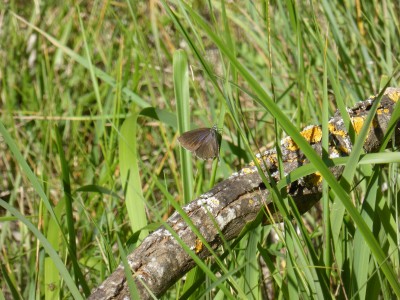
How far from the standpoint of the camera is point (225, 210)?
1293 mm

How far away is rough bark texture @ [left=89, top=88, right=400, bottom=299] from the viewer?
121 cm

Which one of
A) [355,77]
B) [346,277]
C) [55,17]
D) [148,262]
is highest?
[55,17]

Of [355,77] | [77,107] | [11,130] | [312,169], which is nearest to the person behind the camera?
[312,169]

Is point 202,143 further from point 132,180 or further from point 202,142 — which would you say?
point 132,180

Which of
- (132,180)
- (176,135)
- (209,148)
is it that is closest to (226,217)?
(209,148)

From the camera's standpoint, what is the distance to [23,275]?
89.6 inches

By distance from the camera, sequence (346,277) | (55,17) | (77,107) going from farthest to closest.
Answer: (55,17) < (77,107) < (346,277)

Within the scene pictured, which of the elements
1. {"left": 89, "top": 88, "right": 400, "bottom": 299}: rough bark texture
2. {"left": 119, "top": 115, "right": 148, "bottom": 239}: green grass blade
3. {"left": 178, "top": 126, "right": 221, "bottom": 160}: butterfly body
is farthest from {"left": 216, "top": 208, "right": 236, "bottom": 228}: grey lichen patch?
{"left": 119, "top": 115, "right": 148, "bottom": 239}: green grass blade

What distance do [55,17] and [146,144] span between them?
0.99m

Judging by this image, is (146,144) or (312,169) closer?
(312,169)

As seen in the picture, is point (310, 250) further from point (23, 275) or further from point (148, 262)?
point (23, 275)

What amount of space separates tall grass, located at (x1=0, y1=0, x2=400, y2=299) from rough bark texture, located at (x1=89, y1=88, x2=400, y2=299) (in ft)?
0.15

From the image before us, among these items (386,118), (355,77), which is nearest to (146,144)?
(355,77)

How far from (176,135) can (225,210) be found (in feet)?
3.70
